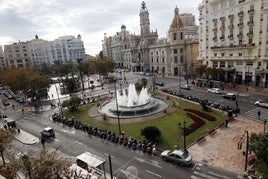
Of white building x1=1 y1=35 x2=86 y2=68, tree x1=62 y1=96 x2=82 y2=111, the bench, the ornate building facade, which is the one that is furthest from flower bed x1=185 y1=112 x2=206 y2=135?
white building x1=1 y1=35 x2=86 y2=68

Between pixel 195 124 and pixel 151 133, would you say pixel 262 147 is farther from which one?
pixel 195 124

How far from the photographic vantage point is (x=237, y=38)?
58.2m

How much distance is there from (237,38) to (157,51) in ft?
143

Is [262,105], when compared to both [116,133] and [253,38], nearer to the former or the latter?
[253,38]

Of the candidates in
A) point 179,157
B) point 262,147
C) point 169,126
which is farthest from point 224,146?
point 169,126

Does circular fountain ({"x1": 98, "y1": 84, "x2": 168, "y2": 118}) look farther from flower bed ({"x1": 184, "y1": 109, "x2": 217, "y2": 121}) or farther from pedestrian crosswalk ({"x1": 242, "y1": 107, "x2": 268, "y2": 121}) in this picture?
pedestrian crosswalk ({"x1": 242, "y1": 107, "x2": 268, "y2": 121})

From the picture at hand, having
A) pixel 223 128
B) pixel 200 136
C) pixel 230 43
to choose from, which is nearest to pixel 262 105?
pixel 223 128

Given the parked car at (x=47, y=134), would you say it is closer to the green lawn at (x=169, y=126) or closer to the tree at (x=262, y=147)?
the green lawn at (x=169, y=126)

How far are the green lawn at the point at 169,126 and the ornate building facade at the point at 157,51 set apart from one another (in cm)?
4676

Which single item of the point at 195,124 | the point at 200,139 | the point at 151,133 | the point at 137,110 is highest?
the point at 137,110

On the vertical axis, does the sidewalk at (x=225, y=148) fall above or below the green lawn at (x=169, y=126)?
below

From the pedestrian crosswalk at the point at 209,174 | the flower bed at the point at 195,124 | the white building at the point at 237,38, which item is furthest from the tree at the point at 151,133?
the white building at the point at 237,38

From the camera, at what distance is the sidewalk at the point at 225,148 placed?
2272 centimetres

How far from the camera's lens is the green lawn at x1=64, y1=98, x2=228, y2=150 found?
2844 cm
